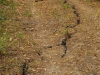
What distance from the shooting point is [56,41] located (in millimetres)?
5254

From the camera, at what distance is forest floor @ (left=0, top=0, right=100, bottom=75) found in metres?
4.37

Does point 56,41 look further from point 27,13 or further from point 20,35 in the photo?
point 27,13

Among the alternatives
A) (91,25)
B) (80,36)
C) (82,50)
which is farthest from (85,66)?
(91,25)

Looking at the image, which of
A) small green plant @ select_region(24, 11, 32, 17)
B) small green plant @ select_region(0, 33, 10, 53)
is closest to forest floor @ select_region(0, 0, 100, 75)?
small green plant @ select_region(24, 11, 32, 17)

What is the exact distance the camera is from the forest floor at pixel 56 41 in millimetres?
4367

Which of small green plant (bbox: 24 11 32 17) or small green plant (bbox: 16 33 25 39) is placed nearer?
small green plant (bbox: 16 33 25 39)

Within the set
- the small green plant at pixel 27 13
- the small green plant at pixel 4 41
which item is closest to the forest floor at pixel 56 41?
the small green plant at pixel 27 13

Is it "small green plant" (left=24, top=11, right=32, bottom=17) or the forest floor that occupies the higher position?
"small green plant" (left=24, top=11, right=32, bottom=17)

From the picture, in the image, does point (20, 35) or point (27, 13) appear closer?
point (20, 35)

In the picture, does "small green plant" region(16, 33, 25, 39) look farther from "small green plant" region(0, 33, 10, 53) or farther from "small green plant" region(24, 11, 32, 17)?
"small green plant" region(24, 11, 32, 17)

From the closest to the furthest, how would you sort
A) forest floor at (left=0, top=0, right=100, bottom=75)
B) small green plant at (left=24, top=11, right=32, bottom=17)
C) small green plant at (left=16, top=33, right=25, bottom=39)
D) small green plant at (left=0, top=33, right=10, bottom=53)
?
forest floor at (left=0, top=0, right=100, bottom=75) < small green plant at (left=0, top=33, right=10, bottom=53) < small green plant at (left=16, top=33, right=25, bottom=39) < small green plant at (left=24, top=11, right=32, bottom=17)

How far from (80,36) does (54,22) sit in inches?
37.5

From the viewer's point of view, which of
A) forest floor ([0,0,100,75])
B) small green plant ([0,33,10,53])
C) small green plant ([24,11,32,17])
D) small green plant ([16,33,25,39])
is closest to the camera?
forest floor ([0,0,100,75])

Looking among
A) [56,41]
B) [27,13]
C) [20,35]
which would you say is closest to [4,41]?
[20,35]
